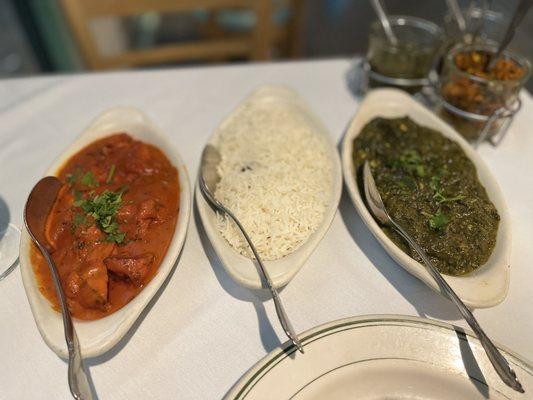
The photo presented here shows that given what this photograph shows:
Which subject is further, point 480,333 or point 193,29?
point 193,29

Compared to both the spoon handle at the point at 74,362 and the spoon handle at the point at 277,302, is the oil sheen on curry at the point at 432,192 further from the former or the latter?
the spoon handle at the point at 74,362

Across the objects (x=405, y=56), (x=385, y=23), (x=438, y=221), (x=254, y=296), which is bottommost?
(x=254, y=296)

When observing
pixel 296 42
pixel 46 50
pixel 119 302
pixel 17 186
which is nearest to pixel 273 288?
pixel 119 302

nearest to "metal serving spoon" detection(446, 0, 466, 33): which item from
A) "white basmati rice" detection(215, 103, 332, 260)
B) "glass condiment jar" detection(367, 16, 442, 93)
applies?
"glass condiment jar" detection(367, 16, 442, 93)

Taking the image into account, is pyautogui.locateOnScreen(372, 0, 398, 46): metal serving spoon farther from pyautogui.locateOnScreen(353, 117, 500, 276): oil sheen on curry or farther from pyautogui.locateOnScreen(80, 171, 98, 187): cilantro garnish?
pyautogui.locateOnScreen(80, 171, 98, 187): cilantro garnish

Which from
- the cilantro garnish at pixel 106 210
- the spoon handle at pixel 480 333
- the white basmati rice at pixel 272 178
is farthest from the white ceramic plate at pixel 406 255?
the cilantro garnish at pixel 106 210

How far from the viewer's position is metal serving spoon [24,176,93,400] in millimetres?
951

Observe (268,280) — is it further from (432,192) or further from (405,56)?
(405,56)

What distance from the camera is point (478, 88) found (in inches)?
65.8

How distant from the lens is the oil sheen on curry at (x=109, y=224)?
3.69 ft

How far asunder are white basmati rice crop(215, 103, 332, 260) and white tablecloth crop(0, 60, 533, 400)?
165 millimetres

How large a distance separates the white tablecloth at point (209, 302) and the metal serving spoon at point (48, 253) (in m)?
0.14

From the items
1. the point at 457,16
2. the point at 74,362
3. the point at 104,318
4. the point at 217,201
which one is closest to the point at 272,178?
the point at 217,201

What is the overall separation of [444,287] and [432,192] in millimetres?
405
